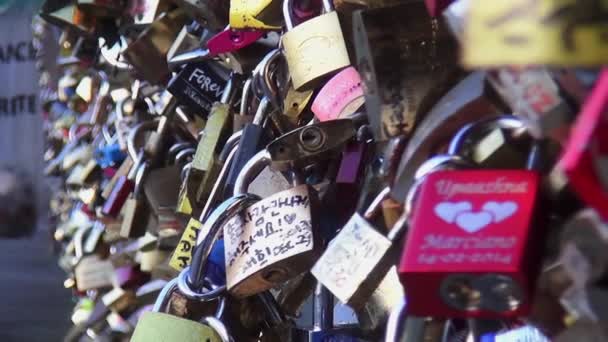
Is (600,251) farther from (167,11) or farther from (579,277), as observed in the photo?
(167,11)

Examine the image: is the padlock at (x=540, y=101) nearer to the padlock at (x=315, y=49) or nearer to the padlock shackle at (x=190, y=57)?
the padlock at (x=315, y=49)

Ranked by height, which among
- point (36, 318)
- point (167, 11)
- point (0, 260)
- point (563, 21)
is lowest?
point (0, 260)

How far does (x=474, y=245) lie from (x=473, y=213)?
0.8 inches

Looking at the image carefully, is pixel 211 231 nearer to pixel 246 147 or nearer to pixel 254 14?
pixel 246 147

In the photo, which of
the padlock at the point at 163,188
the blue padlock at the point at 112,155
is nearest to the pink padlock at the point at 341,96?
the padlock at the point at 163,188

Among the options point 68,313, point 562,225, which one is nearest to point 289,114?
point 562,225

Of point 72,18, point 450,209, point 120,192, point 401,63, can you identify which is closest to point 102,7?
point 72,18

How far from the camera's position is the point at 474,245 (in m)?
0.48

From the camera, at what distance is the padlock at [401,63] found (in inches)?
25.1

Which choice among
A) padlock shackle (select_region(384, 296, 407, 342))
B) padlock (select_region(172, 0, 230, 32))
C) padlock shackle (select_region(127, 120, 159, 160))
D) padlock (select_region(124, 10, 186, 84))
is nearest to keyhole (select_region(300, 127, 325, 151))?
padlock shackle (select_region(384, 296, 407, 342))

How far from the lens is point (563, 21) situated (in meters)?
0.40

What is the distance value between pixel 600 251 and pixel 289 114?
545 mm

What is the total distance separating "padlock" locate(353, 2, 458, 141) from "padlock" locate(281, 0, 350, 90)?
0.21 metres

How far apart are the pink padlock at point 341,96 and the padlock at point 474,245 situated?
33 centimetres
